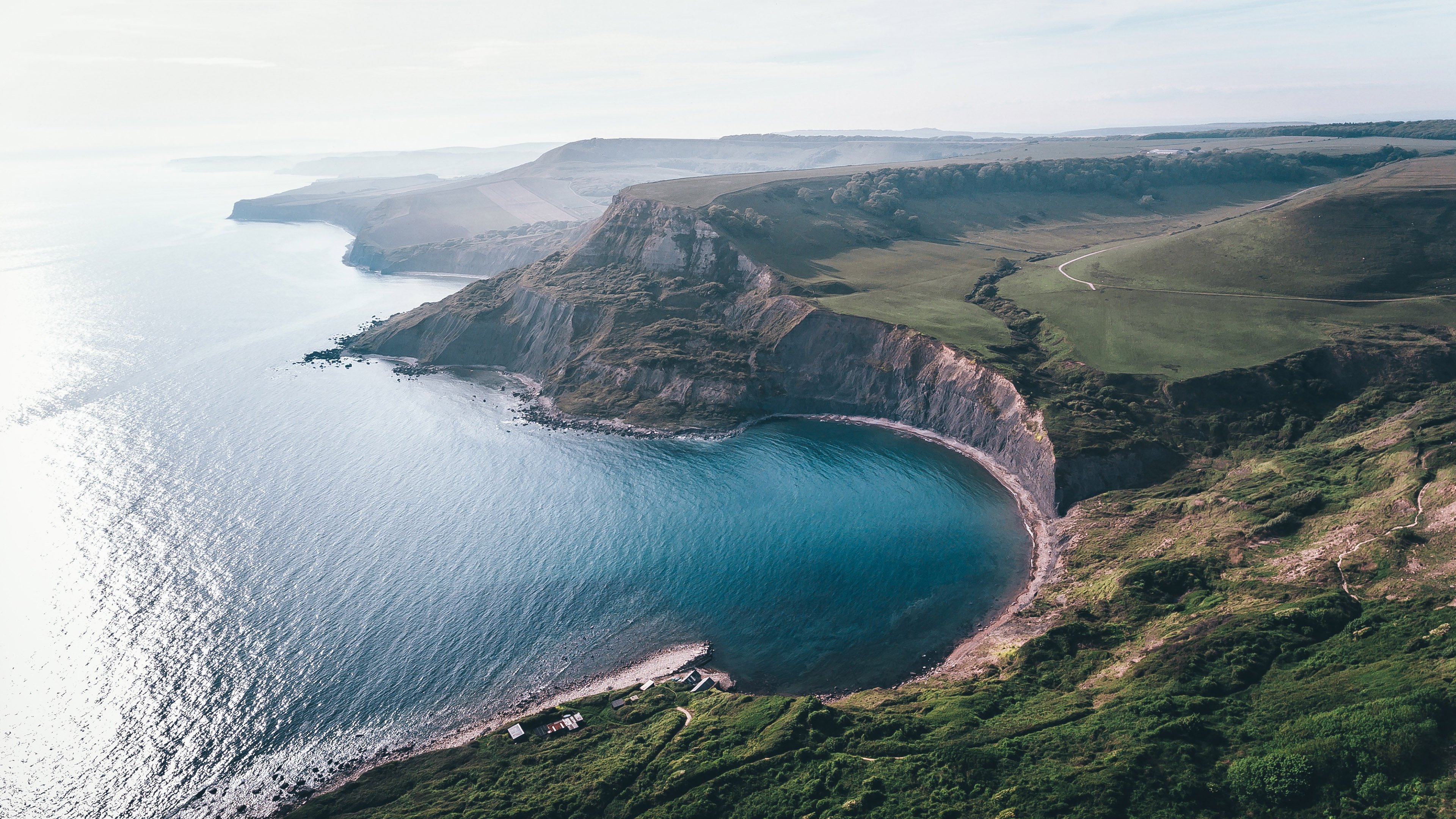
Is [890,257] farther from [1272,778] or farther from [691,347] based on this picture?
[1272,778]

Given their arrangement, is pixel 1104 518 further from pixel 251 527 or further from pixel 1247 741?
pixel 251 527

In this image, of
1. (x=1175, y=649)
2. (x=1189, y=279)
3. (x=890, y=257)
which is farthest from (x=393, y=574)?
(x=1189, y=279)

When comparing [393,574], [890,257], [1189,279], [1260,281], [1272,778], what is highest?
[890,257]

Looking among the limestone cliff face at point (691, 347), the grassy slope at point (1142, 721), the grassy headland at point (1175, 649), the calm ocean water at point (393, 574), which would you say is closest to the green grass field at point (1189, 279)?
the grassy headland at point (1175, 649)

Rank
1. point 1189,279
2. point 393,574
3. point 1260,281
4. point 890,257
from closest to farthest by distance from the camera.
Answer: point 393,574 → point 1260,281 → point 1189,279 → point 890,257

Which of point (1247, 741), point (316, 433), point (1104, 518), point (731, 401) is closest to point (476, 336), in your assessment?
point (316, 433)
